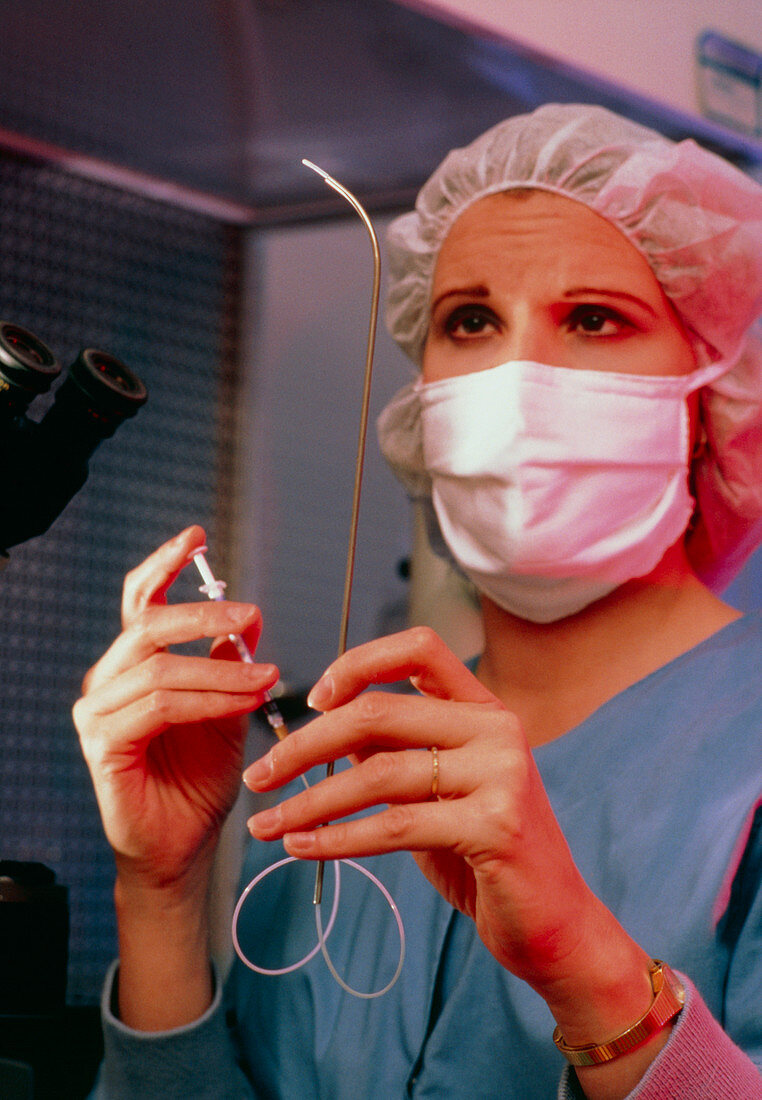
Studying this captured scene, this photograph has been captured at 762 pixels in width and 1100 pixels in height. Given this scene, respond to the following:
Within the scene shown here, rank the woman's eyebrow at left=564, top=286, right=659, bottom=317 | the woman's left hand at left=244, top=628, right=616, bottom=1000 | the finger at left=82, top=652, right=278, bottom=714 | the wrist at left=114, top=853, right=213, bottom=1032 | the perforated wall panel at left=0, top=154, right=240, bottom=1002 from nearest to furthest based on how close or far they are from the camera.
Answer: the woman's left hand at left=244, top=628, right=616, bottom=1000, the finger at left=82, top=652, right=278, bottom=714, the wrist at left=114, top=853, right=213, bottom=1032, the woman's eyebrow at left=564, top=286, right=659, bottom=317, the perforated wall panel at left=0, top=154, right=240, bottom=1002

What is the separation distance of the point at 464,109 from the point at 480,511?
51cm

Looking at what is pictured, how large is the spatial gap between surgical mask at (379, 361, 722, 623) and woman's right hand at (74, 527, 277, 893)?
0.96 feet

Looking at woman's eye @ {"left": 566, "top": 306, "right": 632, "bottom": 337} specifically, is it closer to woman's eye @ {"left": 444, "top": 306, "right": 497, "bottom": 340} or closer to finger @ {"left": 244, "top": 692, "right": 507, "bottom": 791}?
woman's eye @ {"left": 444, "top": 306, "right": 497, "bottom": 340}

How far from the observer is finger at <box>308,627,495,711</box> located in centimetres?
66

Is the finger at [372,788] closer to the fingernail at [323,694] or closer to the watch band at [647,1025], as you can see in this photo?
the fingernail at [323,694]

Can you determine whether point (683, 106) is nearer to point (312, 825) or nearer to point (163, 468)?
point (163, 468)

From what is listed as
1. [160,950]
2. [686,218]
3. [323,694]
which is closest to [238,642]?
[323,694]

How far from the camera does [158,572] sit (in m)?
0.82

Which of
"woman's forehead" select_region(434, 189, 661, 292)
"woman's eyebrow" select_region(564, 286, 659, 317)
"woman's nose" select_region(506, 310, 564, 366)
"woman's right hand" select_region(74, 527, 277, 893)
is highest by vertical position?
"woman's forehead" select_region(434, 189, 661, 292)

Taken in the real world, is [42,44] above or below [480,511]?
above

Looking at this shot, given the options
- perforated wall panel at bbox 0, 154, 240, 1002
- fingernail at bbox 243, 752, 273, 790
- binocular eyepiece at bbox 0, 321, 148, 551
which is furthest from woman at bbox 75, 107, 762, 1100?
perforated wall panel at bbox 0, 154, 240, 1002

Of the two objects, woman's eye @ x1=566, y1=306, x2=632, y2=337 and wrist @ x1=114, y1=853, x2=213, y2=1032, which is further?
woman's eye @ x1=566, y1=306, x2=632, y2=337

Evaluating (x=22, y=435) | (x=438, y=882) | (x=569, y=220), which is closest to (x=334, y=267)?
(x=569, y=220)

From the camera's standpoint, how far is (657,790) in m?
0.91
